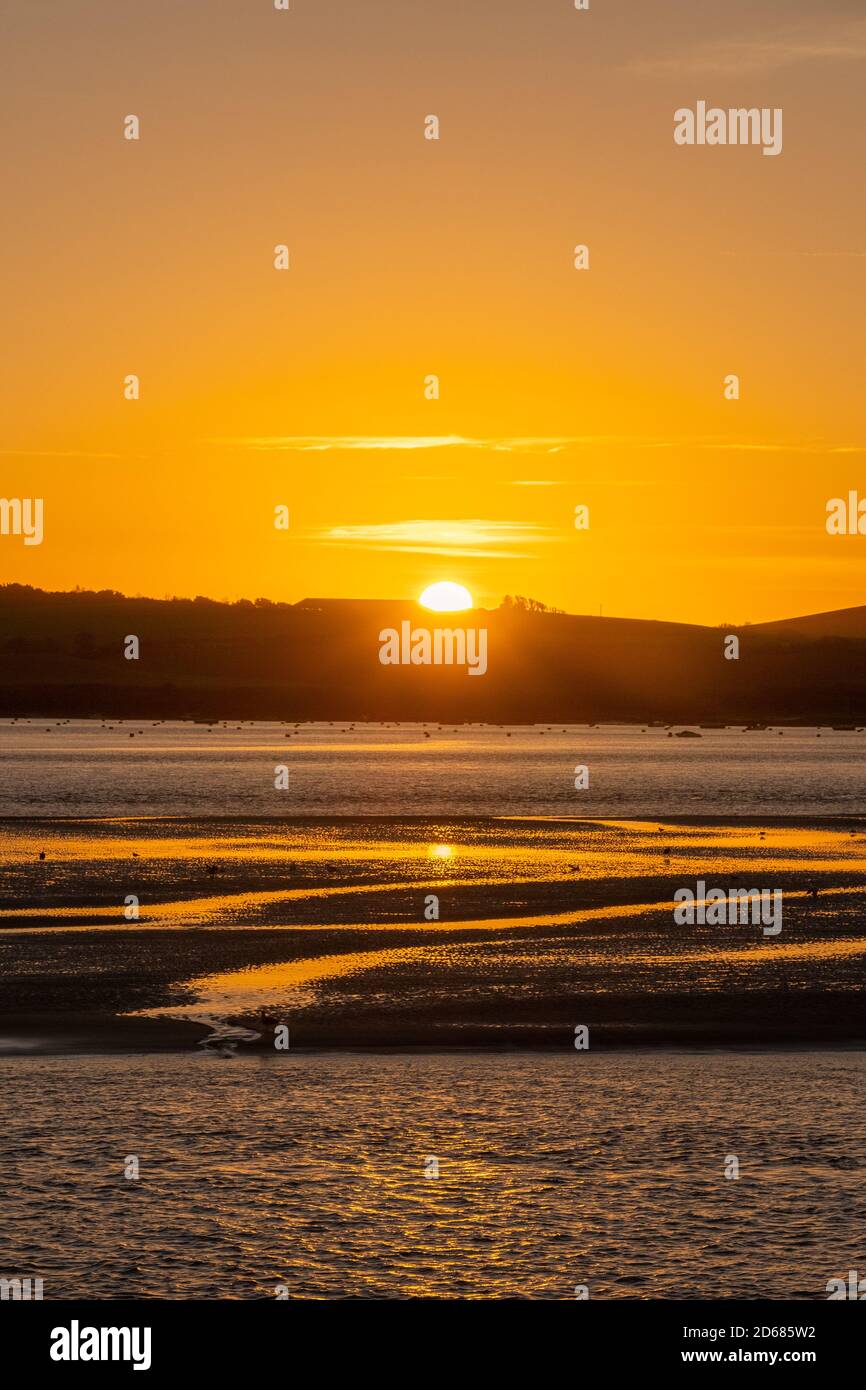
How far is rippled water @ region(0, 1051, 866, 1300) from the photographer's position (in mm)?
14211

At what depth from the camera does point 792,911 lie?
127ft

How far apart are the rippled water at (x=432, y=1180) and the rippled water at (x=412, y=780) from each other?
52.0m

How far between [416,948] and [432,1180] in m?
15.7

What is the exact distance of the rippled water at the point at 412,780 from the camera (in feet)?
262

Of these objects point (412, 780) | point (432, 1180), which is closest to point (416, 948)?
point (432, 1180)

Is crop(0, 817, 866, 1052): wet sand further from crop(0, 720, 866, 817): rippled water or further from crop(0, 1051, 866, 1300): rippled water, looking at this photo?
crop(0, 720, 866, 817): rippled water

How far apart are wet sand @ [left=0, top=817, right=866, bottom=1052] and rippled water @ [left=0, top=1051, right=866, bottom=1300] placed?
2409 mm

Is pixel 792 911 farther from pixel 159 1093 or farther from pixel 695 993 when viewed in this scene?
pixel 159 1093

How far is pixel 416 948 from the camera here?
106 feet

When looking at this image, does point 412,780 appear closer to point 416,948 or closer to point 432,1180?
point 416,948

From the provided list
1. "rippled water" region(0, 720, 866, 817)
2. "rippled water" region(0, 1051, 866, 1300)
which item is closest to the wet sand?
"rippled water" region(0, 1051, 866, 1300)
